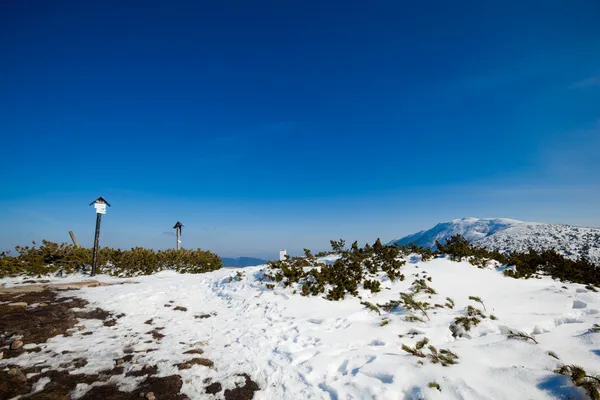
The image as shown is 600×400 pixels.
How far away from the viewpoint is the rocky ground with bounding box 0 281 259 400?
343 centimetres

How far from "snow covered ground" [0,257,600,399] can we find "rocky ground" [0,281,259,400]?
0.12 meters

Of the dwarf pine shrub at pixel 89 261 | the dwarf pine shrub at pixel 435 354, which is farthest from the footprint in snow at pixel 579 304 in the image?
the dwarf pine shrub at pixel 89 261

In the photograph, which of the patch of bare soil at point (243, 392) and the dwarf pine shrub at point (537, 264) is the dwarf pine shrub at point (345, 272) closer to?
the dwarf pine shrub at point (537, 264)

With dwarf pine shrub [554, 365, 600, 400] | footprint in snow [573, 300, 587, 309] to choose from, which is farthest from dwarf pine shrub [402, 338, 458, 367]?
footprint in snow [573, 300, 587, 309]

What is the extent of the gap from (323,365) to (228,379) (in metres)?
1.51

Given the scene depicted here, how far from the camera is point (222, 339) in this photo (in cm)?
559

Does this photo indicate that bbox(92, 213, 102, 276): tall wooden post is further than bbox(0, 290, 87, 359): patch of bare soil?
Yes

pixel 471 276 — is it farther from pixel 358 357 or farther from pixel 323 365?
pixel 323 365

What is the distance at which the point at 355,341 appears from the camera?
5.17 metres

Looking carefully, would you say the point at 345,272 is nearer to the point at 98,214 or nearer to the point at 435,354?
the point at 435,354

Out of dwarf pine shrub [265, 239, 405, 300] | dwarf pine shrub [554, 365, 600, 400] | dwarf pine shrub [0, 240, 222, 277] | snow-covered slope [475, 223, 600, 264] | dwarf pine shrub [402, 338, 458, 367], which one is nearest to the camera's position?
dwarf pine shrub [554, 365, 600, 400]

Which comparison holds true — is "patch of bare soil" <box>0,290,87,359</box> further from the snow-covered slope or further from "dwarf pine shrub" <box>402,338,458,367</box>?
the snow-covered slope

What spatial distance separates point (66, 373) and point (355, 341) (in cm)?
478

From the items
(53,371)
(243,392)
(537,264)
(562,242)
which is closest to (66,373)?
(53,371)
